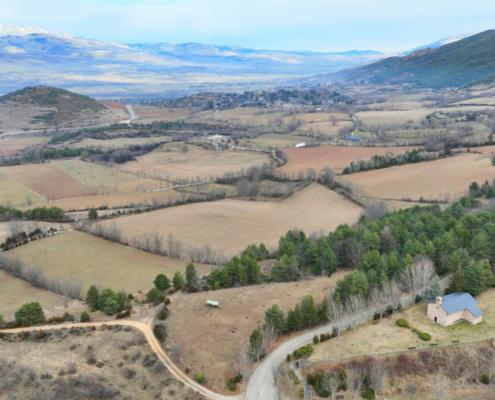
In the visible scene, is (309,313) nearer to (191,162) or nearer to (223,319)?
(223,319)

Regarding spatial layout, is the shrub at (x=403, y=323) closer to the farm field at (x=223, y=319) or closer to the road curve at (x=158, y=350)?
the farm field at (x=223, y=319)

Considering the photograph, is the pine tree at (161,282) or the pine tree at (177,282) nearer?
the pine tree at (161,282)

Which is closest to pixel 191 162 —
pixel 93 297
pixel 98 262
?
pixel 98 262

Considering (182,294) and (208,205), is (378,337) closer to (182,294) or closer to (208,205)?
(182,294)

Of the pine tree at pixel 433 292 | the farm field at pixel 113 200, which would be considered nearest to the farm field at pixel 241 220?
the farm field at pixel 113 200

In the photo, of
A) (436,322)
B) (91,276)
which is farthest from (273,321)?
(91,276)
